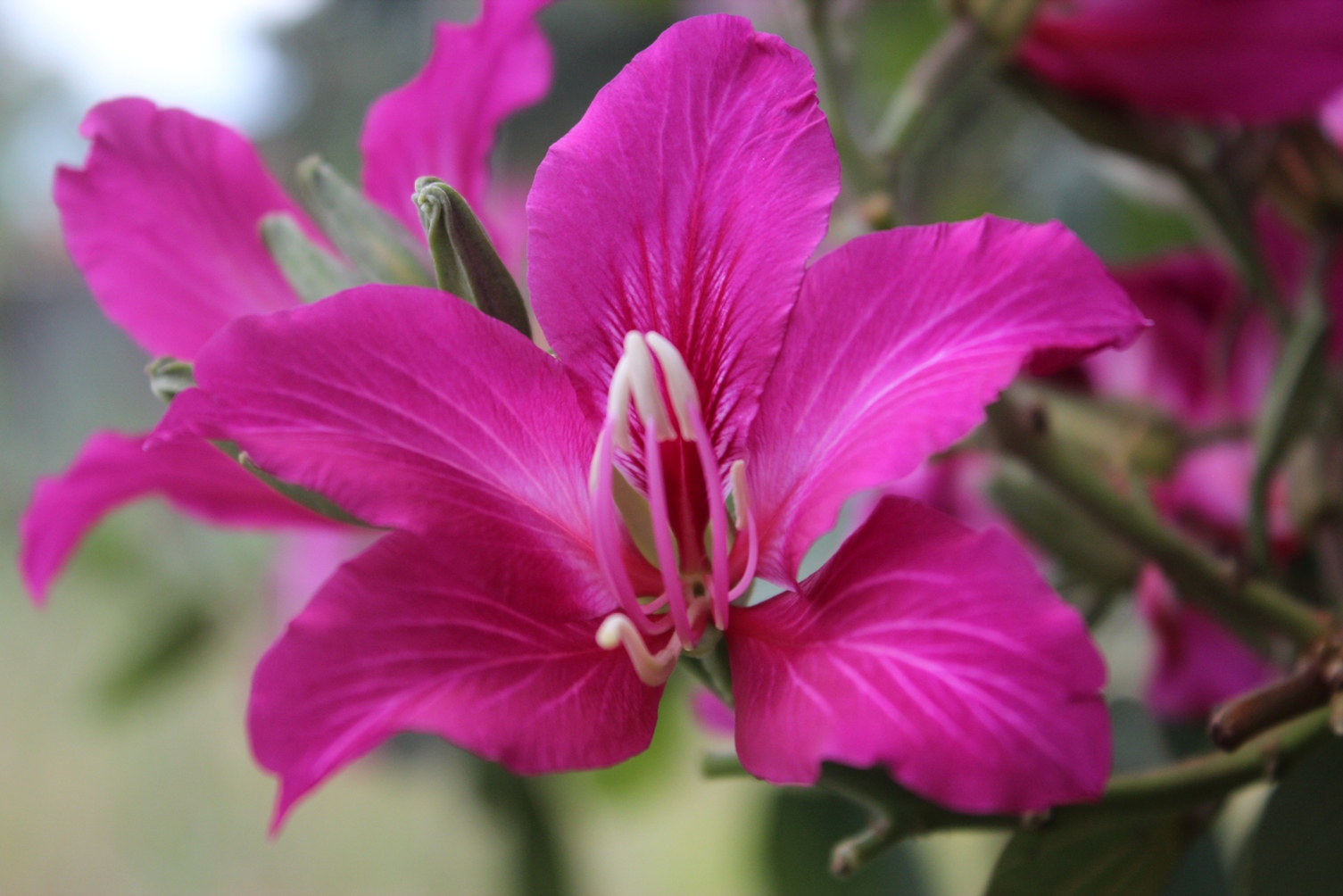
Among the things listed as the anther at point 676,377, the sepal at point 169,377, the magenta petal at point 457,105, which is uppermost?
the magenta petal at point 457,105

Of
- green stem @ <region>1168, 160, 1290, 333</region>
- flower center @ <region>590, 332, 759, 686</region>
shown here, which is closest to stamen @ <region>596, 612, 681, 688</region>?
flower center @ <region>590, 332, 759, 686</region>

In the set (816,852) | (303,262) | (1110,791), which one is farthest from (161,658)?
(1110,791)

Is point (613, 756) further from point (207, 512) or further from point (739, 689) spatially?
point (207, 512)

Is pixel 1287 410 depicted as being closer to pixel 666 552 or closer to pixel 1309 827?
pixel 1309 827

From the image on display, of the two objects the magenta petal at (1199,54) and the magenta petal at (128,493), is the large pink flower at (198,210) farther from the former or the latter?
the magenta petal at (1199,54)

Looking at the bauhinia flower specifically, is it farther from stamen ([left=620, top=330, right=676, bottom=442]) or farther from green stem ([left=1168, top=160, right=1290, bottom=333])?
stamen ([left=620, top=330, right=676, bottom=442])

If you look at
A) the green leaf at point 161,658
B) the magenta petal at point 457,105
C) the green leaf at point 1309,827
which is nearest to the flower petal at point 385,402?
the magenta petal at point 457,105
